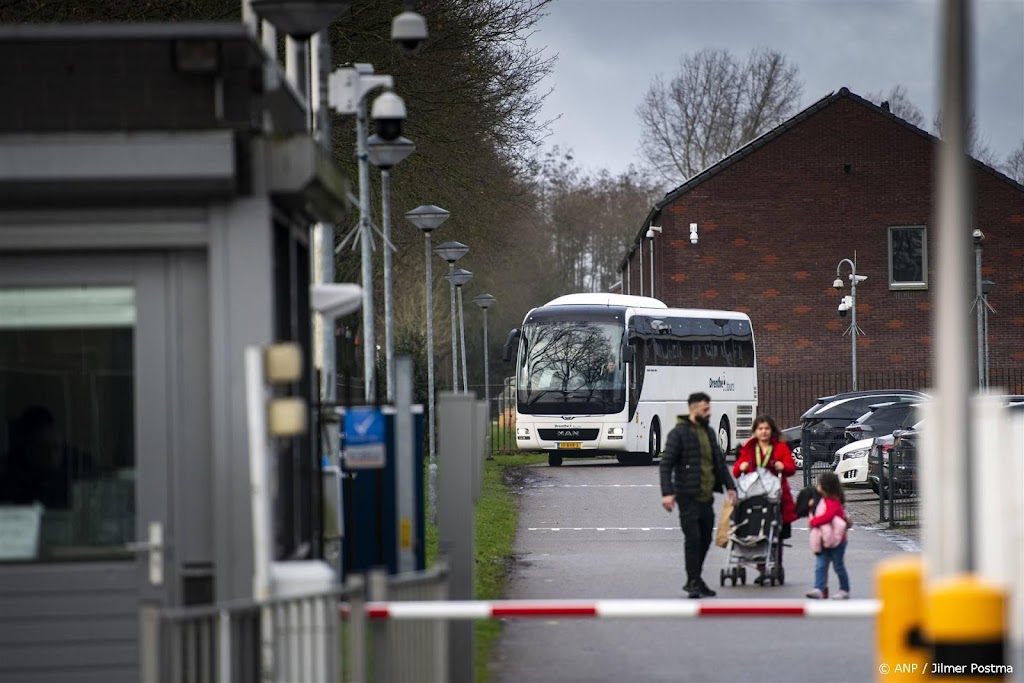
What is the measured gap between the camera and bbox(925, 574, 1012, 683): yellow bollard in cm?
439

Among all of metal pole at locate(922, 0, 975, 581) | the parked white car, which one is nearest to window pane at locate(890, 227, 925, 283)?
the parked white car

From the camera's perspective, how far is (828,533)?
44.2ft

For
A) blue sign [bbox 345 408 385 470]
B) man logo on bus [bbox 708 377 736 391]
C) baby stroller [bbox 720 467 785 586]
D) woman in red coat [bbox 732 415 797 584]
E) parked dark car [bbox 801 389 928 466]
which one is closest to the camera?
blue sign [bbox 345 408 385 470]

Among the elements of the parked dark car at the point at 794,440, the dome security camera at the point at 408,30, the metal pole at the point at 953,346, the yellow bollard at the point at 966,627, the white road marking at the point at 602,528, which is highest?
the dome security camera at the point at 408,30

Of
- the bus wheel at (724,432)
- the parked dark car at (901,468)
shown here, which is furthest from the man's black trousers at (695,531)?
the bus wheel at (724,432)

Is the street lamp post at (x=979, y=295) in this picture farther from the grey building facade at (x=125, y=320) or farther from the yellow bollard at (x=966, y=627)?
the yellow bollard at (x=966, y=627)

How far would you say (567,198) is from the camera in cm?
8131

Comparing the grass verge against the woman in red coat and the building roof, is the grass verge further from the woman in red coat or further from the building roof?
the building roof

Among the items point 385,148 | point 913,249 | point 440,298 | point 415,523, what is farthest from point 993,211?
point 415,523

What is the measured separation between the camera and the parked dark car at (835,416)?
3152 cm

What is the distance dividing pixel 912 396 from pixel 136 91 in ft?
103

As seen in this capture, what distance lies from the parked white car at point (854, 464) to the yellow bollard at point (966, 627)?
22866 millimetres

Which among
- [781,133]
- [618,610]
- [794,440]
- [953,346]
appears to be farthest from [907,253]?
[953,346]

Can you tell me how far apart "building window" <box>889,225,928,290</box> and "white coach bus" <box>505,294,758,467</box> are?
1671cm
